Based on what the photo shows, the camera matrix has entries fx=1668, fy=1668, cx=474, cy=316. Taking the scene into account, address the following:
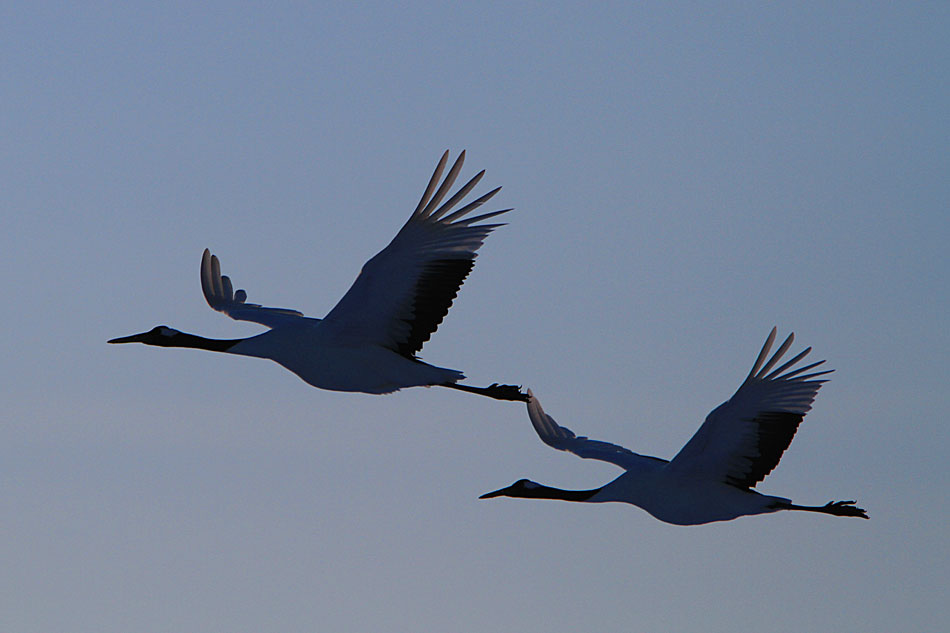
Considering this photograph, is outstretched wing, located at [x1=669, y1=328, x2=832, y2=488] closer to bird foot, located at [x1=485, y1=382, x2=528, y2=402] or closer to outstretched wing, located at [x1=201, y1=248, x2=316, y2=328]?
bird foot, located at [x1=485, y1=382, x2=528, y2=402]

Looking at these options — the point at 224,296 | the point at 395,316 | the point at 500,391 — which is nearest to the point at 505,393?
the point at 500,391

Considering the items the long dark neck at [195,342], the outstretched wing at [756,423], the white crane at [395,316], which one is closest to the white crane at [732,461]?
the outstretched wing at [756,423]

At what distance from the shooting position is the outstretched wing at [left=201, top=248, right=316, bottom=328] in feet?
95.8

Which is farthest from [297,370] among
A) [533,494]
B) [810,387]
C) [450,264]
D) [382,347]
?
[810,387]

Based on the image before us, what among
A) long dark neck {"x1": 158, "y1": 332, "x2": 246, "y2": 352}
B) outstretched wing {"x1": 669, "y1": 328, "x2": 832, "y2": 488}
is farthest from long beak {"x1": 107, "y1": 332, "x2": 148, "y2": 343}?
outstretched wing {"x1": 669, "y1": 328, "x2": 832, "y2": 488}

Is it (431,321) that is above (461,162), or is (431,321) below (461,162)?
below

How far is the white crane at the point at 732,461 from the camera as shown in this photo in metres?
24.3

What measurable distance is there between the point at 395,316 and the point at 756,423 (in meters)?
5.52

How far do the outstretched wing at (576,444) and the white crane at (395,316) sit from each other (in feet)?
11.6

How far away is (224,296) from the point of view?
30.8 meters

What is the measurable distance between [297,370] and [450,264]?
313 cm

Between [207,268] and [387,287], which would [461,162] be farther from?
[207,268]

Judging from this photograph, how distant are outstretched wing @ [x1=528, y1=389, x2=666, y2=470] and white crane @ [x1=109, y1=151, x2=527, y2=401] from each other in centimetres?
353

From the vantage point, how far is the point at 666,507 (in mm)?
25516
